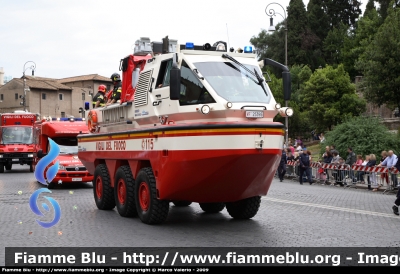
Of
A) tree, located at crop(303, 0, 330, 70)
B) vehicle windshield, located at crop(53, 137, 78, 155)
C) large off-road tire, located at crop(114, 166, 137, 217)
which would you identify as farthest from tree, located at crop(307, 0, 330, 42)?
large off-road tire, located at crop(114, 166, 137, 217)

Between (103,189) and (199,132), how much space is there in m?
4.95

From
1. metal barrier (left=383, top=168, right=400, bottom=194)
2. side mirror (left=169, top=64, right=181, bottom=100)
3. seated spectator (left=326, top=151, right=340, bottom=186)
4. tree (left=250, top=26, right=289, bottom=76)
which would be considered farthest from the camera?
tree (left=250, top=26, right=289, bottom=76)

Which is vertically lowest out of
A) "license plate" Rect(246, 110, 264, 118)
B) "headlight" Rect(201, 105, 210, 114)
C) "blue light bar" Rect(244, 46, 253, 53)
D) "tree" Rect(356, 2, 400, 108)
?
"license plate" Rect(246, 110, 264, 118)

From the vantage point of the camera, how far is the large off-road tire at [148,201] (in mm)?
12398

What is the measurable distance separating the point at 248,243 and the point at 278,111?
2810mm

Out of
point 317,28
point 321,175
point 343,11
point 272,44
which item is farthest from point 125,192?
point 343,11

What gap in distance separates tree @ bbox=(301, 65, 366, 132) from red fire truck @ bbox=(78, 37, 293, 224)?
46.3m

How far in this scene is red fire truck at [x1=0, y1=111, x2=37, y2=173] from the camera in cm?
3791

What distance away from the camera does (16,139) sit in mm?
38906

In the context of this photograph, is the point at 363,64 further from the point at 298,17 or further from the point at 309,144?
the point at 298,17

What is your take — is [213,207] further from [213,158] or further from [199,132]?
[199,132]

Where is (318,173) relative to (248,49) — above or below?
below

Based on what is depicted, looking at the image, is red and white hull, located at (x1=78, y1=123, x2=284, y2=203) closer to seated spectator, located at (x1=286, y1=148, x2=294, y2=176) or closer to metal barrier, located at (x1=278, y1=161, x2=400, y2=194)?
metal barrier, located at (x1=278, y1=161, x2=400, y2=194)

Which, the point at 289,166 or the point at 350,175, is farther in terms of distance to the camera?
the point at 289,166
